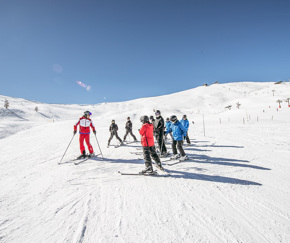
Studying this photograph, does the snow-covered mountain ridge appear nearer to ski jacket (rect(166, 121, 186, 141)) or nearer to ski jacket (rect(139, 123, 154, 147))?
ski jacket (rect(166, 121, 186, 141))

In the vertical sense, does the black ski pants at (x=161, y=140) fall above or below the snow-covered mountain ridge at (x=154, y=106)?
below

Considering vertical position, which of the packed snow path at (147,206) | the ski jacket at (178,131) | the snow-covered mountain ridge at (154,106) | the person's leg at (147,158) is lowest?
the packed snow path at (147,206)

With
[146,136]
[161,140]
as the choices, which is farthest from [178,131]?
[146,136]

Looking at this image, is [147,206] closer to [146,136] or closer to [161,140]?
[146,136]

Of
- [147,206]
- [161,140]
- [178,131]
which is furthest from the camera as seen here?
[161,140]

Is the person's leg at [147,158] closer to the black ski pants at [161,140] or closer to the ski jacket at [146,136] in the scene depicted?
the ski jacket at [146,136]

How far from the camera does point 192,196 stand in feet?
11.2

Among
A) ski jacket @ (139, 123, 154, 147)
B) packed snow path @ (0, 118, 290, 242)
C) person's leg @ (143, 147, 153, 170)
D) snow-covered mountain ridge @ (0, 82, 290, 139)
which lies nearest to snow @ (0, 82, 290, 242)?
packed snow path @ (0, 118, 290, 242)

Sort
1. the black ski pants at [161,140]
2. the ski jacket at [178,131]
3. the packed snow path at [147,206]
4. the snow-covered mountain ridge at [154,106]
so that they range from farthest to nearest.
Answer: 1. the snow-covered mountain ridge at [154,106]
2. the black ski pants at [161,140]
3. the ski jacket at [178,131]
4. the packed snow path at [147,206]

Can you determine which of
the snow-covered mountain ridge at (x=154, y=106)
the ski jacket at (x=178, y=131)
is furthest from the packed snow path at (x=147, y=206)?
the snow-covered mountain ridge at (x=154, y=106)

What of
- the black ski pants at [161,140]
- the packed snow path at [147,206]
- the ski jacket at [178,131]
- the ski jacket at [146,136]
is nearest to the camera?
the packed snow path at [147,206]

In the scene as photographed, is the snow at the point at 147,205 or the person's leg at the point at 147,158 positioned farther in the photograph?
the person's leg at the point at 147,158

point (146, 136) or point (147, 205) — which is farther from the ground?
point (146, 136)

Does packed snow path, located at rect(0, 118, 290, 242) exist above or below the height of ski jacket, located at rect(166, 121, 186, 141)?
below
